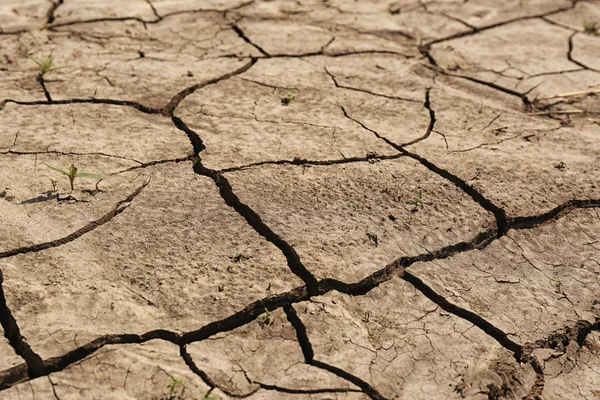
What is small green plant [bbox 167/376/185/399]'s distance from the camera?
1.96 m

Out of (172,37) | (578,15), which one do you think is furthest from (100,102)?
(578,15)

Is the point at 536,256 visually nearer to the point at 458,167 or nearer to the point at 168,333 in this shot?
the point at 458,167

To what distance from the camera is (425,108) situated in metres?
3.40

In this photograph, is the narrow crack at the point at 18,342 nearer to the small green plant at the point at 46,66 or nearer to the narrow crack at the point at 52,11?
the small green plant at the point at 46,66

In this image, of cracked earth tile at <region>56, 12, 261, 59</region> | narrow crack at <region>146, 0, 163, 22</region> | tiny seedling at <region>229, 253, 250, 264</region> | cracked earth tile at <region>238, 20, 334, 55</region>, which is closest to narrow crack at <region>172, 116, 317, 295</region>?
tiny seedling at <region>229, 253, 250, 264</region>

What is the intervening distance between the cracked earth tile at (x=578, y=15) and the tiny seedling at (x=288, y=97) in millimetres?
1904

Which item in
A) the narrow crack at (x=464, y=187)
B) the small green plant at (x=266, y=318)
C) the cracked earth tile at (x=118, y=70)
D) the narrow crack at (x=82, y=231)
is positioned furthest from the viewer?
the cracked earth tile at (x=118, y=70)

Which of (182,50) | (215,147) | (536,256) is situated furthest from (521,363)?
(182,50)

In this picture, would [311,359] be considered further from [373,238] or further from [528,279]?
[528,279]

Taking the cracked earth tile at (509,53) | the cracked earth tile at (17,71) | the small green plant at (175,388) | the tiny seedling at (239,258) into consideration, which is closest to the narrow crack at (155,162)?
the tiny seedling at (239,258)

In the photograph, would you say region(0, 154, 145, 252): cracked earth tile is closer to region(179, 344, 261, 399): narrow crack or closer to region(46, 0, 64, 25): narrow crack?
region(179, 344, 261, 399): narrow crack

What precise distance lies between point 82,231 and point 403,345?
1.08 m

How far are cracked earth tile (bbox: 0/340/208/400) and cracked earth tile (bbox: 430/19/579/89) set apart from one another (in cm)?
233

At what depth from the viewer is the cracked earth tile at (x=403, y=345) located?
6.91 feet
